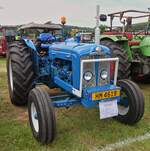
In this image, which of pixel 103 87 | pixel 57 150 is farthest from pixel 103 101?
pixel 57 150

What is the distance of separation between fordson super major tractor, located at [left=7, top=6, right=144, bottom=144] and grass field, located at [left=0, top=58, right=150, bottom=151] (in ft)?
0.56

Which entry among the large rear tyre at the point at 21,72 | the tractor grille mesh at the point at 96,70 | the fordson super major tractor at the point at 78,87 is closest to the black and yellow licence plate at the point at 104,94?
the fordson super major tractor at the point at 78,87

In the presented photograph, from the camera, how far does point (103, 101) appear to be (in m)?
3.82

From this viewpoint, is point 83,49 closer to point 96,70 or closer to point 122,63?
point 96,70

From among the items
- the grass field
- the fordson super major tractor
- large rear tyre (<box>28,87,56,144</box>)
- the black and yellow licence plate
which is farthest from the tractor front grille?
the grass field

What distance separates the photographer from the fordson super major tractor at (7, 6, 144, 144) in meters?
3.70

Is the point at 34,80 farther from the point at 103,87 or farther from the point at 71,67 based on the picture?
the point at 103,87

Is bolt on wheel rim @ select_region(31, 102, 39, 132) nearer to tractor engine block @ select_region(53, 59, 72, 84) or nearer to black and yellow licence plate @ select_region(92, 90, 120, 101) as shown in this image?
tractor engine block @ select_region(53, 59, 72, 84)

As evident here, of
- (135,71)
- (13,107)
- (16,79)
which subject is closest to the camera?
(16,79)

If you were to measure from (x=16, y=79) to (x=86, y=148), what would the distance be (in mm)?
2013

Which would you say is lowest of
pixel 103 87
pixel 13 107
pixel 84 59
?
pixel 13 107

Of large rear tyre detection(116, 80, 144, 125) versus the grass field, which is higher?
large rear tyre detection(116, 80, 144, 125)

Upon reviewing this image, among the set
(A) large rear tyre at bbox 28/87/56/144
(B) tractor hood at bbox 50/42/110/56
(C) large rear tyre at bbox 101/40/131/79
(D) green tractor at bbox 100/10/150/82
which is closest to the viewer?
(A) large rear tyre at bbox 28/87/56/144

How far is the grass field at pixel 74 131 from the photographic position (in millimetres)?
3705
